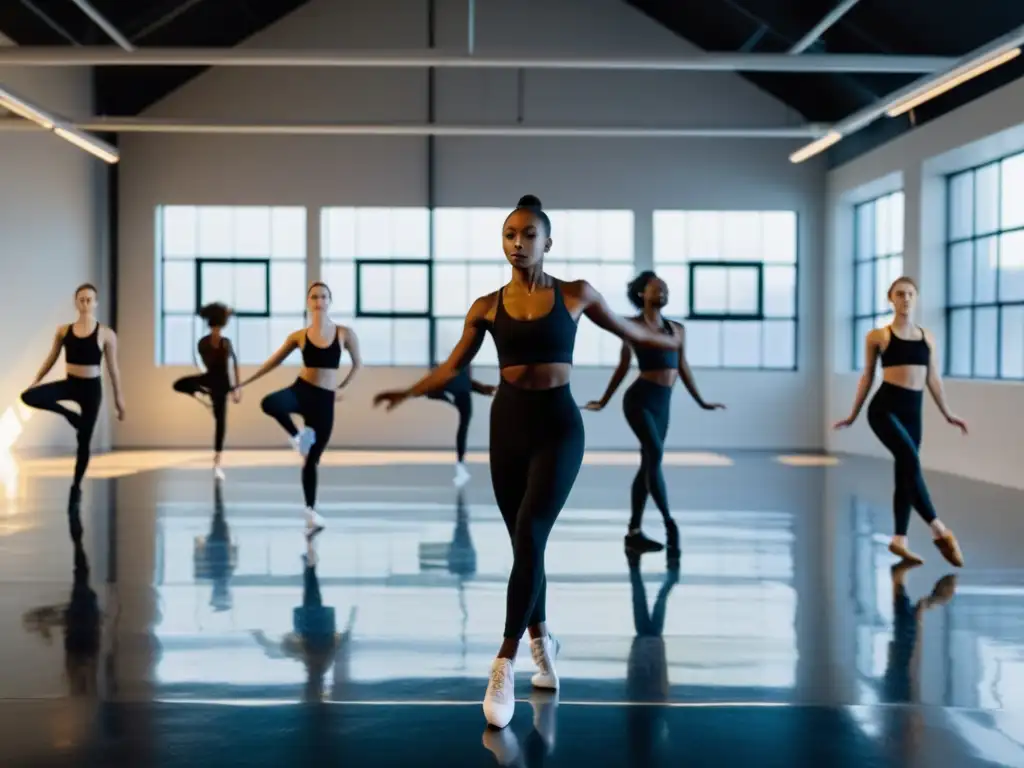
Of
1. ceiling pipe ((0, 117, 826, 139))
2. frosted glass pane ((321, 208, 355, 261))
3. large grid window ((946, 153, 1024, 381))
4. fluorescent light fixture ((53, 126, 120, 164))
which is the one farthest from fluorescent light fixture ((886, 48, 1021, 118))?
frosted glass pane ((321, 208, 355, 261))

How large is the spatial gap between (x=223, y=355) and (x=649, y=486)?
5943 mm

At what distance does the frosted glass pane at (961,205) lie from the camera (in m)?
13.0

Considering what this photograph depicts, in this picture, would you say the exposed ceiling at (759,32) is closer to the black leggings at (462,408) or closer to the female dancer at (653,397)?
the black leggings at (462,408)

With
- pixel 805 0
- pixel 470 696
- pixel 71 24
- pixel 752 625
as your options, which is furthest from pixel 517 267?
pixel 71 24

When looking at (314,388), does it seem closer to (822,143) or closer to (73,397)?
(73,397)

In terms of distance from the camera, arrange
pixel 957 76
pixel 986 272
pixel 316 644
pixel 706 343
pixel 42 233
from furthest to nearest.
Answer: pixel 706 343
pixel 42 233
pixel 986 272
pixel 957 76
pixel 316 644

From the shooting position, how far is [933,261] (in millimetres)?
13508

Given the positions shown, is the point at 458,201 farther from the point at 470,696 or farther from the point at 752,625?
the point at 470,696

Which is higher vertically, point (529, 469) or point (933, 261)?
point (933, 261)

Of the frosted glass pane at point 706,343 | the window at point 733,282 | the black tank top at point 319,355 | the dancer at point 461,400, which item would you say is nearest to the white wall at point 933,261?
the window at point 733,282

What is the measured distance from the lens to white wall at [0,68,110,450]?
1360 cm

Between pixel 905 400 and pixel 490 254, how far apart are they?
34.4ft

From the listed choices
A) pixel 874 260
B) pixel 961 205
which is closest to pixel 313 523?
pixel 961 205

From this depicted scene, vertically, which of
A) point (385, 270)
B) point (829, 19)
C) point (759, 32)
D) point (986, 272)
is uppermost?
point (759, 32)
